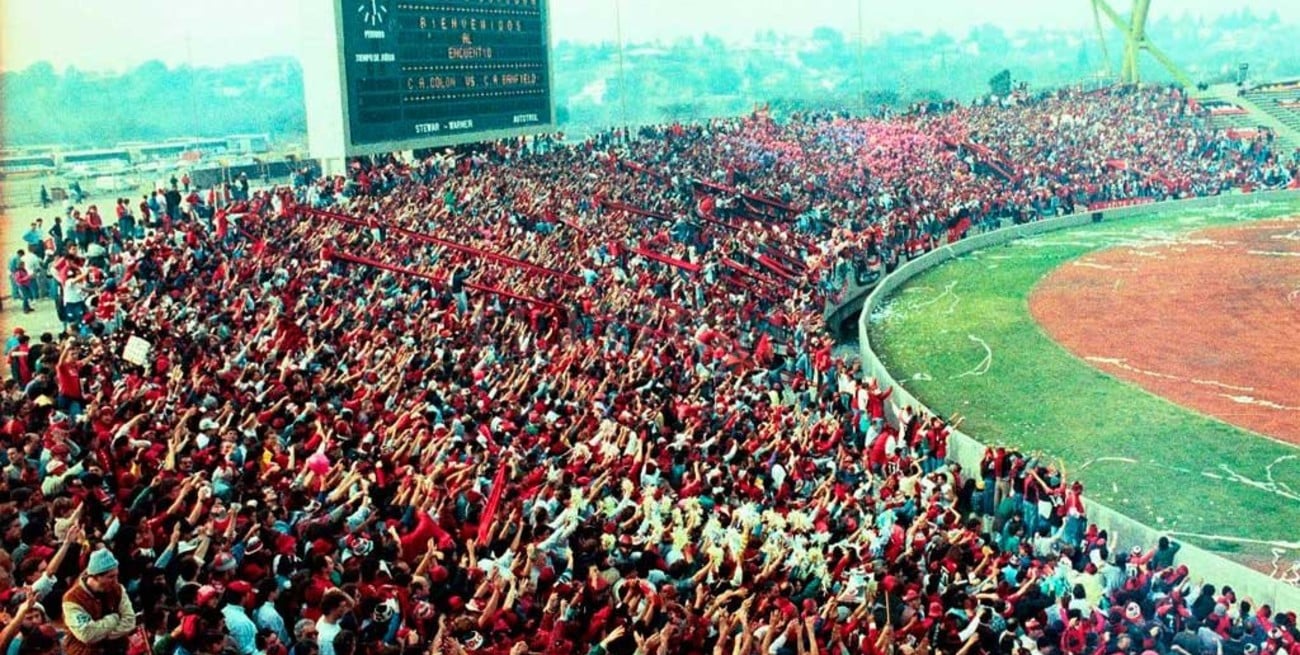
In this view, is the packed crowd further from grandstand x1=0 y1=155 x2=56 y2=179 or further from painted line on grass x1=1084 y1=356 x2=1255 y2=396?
grandstand x1=0 y1=155 x2=56 y2=179

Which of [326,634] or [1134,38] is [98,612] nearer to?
[326,634]

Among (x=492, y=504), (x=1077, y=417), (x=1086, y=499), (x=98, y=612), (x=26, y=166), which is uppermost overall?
(x=26, y=166)

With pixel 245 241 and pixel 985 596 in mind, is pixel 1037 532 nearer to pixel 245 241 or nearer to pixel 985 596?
pixel 985 596

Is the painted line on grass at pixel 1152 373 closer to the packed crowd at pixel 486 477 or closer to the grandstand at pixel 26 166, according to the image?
the packed crowd at pixel 486 477

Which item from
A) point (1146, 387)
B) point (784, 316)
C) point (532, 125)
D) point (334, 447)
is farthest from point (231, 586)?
point (532, 125)

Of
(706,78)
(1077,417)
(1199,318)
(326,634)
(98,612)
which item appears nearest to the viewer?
(98,612)

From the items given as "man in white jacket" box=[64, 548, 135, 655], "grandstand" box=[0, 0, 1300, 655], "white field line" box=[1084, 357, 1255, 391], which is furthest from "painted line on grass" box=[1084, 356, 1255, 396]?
"man in white jacket" box=[64, 548, 135, 655]

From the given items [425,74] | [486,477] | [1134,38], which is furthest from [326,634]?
[1134,38]
